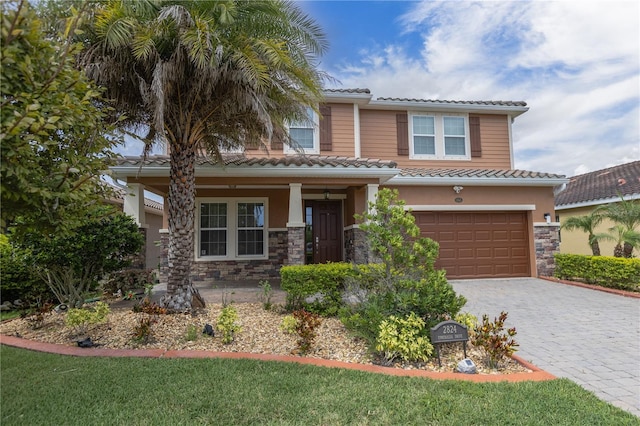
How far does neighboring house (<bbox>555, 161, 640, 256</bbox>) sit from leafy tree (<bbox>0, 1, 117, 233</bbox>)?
15166 millimetres

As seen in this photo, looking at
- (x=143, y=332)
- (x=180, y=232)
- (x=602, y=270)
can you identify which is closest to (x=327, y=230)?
(x=180, y=232)

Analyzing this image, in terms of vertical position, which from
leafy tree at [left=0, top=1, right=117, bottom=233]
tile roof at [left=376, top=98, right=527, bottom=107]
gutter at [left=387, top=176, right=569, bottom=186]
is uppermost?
tile roof at [left=376, top=98, right=527, bottom=107]

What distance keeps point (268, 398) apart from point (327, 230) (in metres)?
8.97

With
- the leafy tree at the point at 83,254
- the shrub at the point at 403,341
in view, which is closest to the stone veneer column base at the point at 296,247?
the leafy tree at the point at 83,254

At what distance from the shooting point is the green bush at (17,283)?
24.7 feet

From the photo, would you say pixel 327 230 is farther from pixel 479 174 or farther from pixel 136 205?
pixel 136 205

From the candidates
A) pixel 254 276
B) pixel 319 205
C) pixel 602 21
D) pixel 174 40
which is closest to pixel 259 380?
pixel 174 40

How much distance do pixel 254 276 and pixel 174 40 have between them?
296 inches

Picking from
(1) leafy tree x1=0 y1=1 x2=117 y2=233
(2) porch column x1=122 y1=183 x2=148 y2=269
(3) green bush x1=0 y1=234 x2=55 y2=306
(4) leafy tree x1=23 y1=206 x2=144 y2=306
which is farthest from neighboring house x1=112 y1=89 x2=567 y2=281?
(1) leafy tree x1=0 y1=1 x2=117 y2=233

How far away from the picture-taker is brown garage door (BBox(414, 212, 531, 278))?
11.1 metres

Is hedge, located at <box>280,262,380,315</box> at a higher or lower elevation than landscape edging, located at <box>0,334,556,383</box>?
higher

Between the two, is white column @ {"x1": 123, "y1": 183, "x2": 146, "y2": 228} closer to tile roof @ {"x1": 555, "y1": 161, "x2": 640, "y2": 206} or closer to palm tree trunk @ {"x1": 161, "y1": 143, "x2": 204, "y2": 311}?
palm tree trunk @ {"x1": 161, "y1": 143, "x2": 204, "y2": 311}

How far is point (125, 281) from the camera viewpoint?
845 cm

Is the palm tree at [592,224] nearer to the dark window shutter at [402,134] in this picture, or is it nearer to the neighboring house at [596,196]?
the neighboring house at [596,196]
